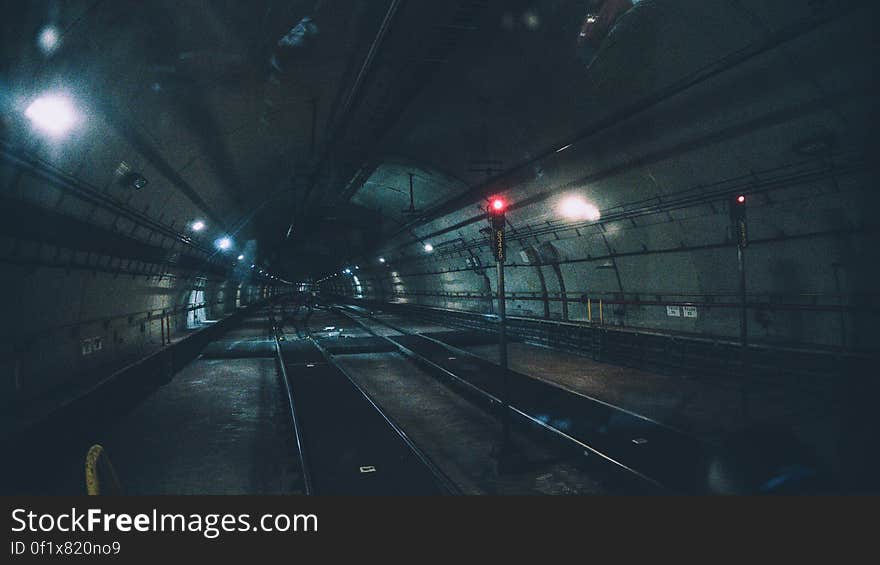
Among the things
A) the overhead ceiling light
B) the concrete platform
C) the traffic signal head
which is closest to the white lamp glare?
the overhead ceiling light

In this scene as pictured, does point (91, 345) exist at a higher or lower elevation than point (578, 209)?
lower

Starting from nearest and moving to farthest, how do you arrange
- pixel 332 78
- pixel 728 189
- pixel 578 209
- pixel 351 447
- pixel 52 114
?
pixel 52 114
pixel 351 447
pixel 728 189
pixel 332 78
pixel 578 209

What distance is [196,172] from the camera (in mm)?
13281

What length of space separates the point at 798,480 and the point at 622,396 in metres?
5.41

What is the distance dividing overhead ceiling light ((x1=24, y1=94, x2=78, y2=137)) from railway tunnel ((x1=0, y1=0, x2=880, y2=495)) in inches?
1.3

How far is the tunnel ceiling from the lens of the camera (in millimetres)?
6578

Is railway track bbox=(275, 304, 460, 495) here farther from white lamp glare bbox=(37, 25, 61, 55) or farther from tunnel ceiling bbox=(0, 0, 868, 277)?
white lamp glare bbox=(37, 25, 61, 55)

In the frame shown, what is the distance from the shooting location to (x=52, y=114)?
6742 mm

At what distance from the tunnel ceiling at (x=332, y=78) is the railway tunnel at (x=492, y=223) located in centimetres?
6

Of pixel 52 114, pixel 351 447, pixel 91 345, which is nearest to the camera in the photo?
pixel 52 114

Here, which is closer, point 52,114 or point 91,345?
point 52,114

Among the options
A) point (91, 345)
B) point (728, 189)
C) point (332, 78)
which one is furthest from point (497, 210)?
point (91, 345)

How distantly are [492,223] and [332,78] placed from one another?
4960mm

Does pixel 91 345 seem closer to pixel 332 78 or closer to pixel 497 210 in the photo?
pixel 332 78
